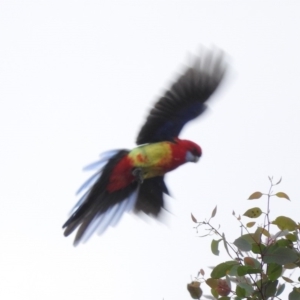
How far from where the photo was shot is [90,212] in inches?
165

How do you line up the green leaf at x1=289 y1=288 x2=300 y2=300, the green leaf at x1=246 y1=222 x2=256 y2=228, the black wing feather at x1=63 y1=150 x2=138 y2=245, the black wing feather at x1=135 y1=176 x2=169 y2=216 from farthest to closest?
the black wing feather at x1=135 y1=176 x2=169 y2=216
the black wing feather at x1=63 y1=150 x2=138 y2=245
the green leaf at x1=246 y1=222 x2=256 y2=228
the green leaf at x1=289 y1=288 x2=300 y2=300

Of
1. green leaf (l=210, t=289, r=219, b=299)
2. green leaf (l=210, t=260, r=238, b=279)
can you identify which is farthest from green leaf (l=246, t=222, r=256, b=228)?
green leaf (l=210, t=289, r=219, b=299)

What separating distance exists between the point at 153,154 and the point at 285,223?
1.79 meters

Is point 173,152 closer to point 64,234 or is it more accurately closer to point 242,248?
point 64,234

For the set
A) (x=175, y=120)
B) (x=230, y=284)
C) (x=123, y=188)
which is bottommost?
(x=230, y=284)

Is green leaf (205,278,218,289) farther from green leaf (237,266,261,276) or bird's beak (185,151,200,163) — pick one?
bird's beak (185,151,200,163)

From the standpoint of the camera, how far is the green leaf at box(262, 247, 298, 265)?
2.25 meters

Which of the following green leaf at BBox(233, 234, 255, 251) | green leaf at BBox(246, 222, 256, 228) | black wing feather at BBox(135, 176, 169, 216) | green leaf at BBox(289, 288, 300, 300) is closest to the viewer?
green leaf at BBox(289, 288, 300, 300)

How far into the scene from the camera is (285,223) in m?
2.40

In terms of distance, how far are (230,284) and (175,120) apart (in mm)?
1965

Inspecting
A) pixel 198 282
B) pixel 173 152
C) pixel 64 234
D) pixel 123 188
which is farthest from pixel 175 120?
pixel 198 282

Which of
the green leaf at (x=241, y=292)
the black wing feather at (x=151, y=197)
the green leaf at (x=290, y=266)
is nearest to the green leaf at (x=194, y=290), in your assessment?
the green leaf at (x=241, y=292)

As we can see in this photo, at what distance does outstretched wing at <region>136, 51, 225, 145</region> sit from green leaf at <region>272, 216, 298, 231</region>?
72.7 inches

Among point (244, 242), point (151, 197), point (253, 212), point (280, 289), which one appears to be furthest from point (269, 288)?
point (151, 197)
